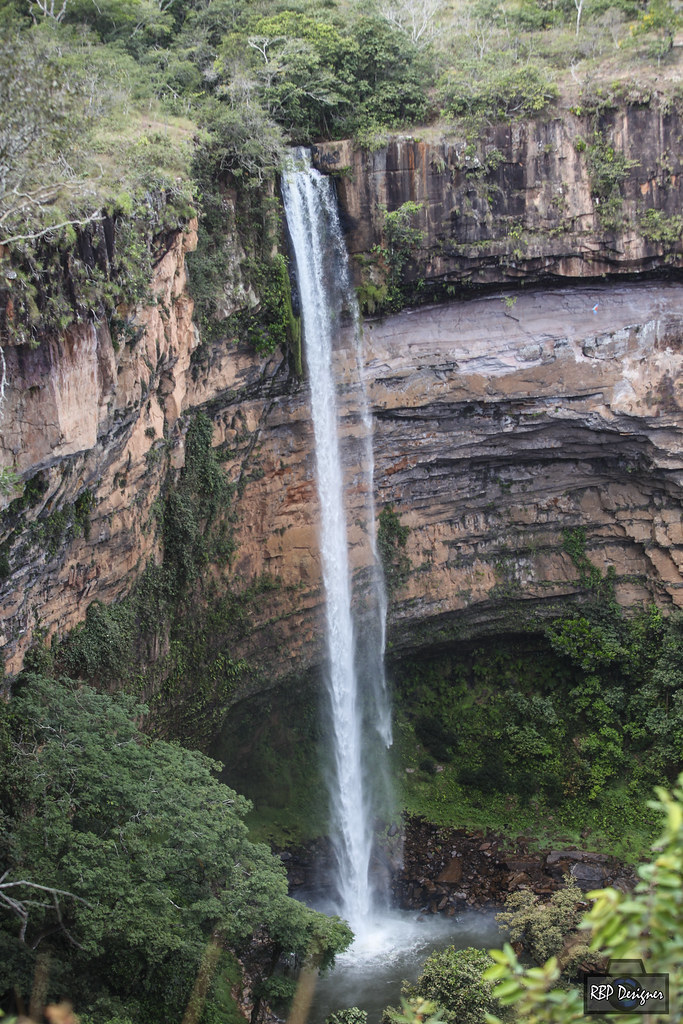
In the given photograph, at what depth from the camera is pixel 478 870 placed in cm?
1588

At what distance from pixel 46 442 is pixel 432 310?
28.6 ft

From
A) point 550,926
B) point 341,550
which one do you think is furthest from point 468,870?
point 341,550

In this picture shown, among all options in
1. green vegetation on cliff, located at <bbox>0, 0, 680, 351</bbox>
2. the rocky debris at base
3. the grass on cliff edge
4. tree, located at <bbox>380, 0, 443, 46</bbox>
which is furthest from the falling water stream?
tree, located at <bbox>380, 0, 443, 46</bbox>

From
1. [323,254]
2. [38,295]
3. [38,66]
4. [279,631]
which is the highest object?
[38,66]

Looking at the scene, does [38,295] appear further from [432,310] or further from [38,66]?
[432,310]

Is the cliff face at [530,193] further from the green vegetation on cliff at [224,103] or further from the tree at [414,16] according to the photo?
the tree at [414,16]

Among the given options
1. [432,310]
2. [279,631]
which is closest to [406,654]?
[279,631]

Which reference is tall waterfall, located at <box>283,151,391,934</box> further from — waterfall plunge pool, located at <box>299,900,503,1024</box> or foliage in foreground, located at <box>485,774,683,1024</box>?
foliage in foreground, located at <box>485,774,683,1024</box>

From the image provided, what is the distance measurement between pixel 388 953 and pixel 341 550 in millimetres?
6831

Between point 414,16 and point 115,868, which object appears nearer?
Answer: point 115,868

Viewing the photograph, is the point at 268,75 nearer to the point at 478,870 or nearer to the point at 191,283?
the point at 191,283

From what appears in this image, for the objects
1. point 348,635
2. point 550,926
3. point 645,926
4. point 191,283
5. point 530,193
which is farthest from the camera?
point 348,635

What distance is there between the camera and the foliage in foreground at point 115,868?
29.6 ft

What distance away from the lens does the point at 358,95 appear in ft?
49.5
